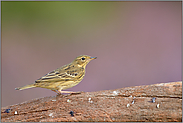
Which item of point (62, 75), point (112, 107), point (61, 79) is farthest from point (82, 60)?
point (112, 107)

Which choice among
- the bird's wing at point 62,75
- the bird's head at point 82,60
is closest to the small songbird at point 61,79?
the bird's wing at point 62,75

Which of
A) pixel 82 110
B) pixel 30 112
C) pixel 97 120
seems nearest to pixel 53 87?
pixel 30 112

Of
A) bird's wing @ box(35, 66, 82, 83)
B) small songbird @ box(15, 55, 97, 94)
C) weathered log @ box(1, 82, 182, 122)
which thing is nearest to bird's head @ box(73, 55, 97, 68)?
small songbird @ box(15, 55, 97, 94)

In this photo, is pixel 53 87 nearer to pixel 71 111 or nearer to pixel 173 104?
pixel 71 111

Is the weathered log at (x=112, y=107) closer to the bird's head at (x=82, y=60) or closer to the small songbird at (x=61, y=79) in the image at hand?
the small songbird at (x=61, y=79)

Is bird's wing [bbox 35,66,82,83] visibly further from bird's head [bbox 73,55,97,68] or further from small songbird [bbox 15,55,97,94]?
bird's head [bbox 73,55,97,68]

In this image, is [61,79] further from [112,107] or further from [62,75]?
Result: [112,107]
